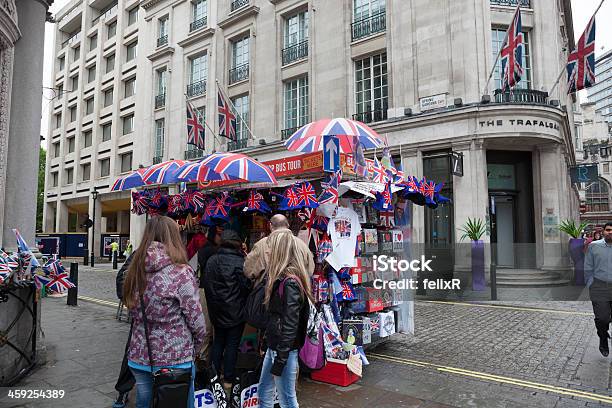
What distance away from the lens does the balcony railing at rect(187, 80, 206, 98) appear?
82.6 feet

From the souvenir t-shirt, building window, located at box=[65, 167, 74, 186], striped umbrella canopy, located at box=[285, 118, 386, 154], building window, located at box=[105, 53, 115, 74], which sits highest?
building window, located at box=[105, 53, 115, 74]

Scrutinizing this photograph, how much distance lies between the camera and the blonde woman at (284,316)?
11.2 feet

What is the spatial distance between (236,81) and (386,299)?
1955 cm

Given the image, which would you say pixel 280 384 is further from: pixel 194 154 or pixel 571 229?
pixel 194 154

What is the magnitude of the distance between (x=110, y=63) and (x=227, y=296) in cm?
3799

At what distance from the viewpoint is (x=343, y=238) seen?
5.61 metres

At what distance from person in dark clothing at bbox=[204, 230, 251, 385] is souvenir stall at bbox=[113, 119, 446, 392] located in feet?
2.87

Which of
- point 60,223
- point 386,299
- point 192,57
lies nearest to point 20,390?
point 386,299

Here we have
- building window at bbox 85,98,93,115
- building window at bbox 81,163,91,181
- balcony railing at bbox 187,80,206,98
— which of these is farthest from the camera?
building window at bbox 85,98,93,115

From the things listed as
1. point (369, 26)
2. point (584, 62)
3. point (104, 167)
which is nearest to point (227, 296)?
point (584, 62)

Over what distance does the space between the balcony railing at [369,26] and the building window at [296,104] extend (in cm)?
329

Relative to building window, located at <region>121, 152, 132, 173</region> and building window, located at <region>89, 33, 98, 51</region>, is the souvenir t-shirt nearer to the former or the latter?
building window, located at <region>121, 152, 132, 173</region>

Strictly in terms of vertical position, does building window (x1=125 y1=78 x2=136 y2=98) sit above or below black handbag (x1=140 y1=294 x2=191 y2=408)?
above

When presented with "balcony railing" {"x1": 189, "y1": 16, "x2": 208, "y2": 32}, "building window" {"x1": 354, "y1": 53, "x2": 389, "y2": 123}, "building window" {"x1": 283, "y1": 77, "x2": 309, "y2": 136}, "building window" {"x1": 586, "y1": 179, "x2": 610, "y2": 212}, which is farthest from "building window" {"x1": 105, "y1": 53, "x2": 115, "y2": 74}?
"building window" {"x1": 586, "y1": 179, "x2": 610, "y2": 212}
